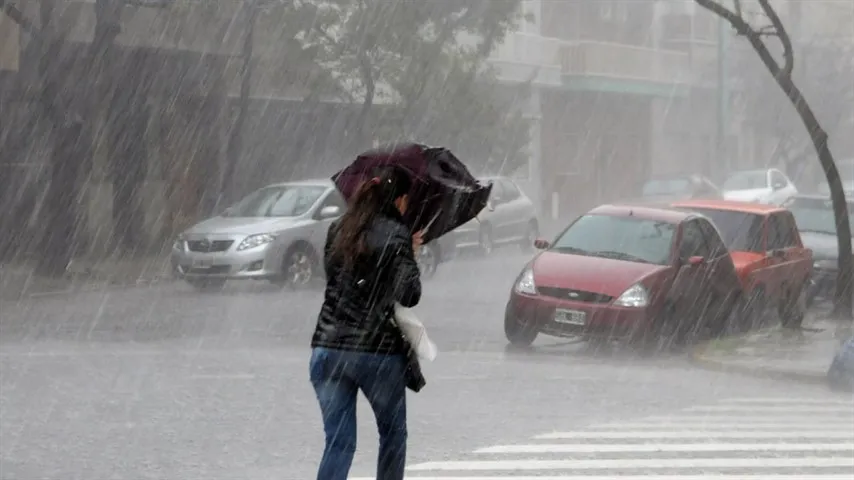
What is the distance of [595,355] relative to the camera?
15562 millimetres

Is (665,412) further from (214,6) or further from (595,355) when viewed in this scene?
(214,6)

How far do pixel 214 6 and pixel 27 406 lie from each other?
1824cm

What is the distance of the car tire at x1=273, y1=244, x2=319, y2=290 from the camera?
72.8ft

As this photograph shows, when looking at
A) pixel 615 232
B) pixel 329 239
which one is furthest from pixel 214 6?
pixel 329 239

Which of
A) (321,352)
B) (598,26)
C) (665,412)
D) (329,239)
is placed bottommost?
(598,26)

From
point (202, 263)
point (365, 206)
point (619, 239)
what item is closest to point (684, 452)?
point (365, 206)

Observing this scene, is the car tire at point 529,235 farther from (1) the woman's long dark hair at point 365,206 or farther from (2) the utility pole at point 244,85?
(1) the woman's long dark hair at point 365,206

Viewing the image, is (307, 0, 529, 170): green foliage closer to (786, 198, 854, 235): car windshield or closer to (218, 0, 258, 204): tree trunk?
(218, 0, 258, 204): tree trunk

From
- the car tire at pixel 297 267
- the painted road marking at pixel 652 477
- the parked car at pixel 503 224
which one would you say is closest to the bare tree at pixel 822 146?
the car tire at pixel 297 267

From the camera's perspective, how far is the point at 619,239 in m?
16.1

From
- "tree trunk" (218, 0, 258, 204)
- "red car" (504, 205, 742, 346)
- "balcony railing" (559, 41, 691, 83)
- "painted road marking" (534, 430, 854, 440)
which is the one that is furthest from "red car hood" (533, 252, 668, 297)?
"balcony railing" (559, 41, 691, 83)

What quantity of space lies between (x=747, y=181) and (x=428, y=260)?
18.0m

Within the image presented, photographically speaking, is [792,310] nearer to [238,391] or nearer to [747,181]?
[238,391]

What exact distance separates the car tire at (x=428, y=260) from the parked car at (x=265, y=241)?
6.51 feet
